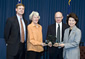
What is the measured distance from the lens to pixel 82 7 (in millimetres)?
5738

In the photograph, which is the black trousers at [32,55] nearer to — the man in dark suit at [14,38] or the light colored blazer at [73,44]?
the man in dark suit at [14,38]

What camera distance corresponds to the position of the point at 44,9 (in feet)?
17.8

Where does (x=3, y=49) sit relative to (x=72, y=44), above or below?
below

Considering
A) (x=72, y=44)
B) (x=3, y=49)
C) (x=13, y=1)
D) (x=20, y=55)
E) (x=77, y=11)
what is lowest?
(x=3, y=49)

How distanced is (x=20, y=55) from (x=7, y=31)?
0.58m

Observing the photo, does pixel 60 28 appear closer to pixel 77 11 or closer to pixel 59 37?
pixel 59 37

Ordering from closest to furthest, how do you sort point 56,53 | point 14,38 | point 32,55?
1. point 14,38
2. point 32,55
3. point 56,53

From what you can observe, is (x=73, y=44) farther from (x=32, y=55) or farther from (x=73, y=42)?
(x=32, y=55)

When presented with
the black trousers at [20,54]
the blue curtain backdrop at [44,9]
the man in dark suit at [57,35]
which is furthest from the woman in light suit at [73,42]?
the blue curtain backdrop at [44,9]

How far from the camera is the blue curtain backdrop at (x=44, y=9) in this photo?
514 centimetres

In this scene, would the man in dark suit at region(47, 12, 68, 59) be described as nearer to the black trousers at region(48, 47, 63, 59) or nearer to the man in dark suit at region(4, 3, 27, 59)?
the black trousers at region(48, 47, 63, 59)

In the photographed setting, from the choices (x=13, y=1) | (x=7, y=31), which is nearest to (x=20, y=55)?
(x=7, y=31)

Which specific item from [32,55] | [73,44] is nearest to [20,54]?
[32,55]

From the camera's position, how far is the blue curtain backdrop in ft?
16.9
